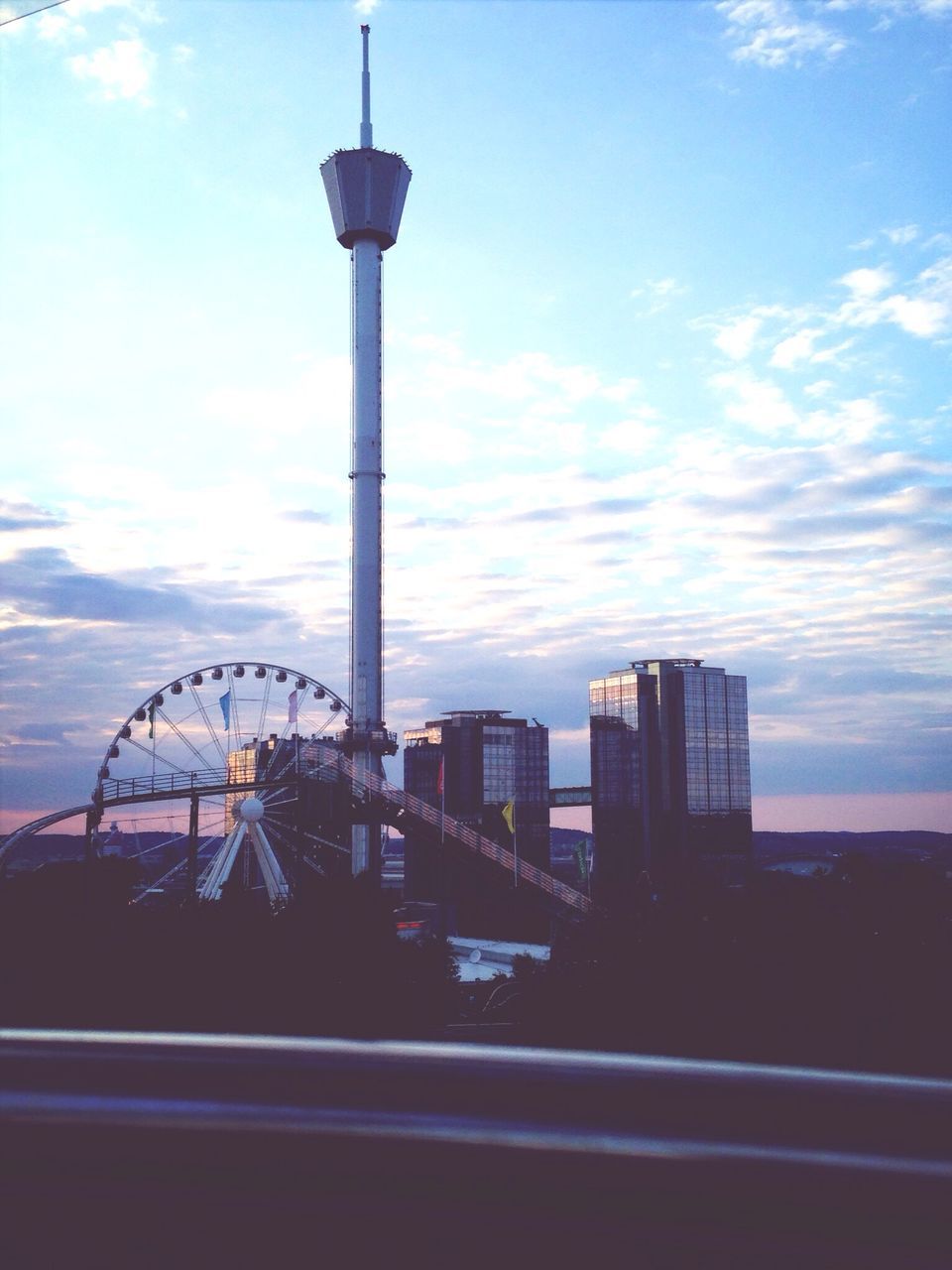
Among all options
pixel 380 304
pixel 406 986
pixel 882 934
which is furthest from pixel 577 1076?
pixel 380 304

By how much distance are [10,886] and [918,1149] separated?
44770 mm

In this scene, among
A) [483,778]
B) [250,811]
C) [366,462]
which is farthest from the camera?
[483,778]

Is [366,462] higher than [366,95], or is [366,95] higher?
[366,95]

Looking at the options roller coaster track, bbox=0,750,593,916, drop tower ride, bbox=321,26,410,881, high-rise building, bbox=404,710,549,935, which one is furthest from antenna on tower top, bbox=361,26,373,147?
high-rise building, bbox=404,710,549,935

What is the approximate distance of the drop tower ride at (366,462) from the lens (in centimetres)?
6078

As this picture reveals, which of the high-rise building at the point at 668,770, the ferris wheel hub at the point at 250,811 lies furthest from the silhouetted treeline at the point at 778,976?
the high-rise building at the point at 668,770

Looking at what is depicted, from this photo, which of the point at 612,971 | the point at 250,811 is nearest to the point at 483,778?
the point at 250,811

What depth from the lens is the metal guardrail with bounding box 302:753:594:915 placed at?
48094 mm

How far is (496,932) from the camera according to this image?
109 meters

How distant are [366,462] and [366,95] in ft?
87.9

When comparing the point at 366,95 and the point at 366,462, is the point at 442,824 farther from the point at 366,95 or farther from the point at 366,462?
the point at 366,95

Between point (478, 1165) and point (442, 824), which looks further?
point (442, 824)

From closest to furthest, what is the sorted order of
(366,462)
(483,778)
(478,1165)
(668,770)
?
(478,1165) < (366,462) < (483,778) < (668,770)

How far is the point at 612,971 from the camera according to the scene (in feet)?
86.4
